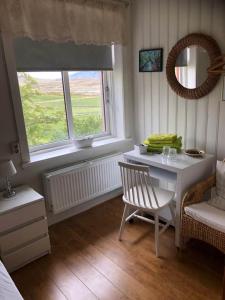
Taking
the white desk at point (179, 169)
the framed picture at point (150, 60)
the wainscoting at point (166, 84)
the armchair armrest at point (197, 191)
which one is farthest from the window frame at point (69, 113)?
the armchair armrest at point (197, 191)

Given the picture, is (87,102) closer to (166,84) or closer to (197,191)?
(166,84)

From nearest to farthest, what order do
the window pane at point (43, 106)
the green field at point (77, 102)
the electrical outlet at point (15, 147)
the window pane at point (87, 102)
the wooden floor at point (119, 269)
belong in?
the wooden floor at point (119, 269) < the electrical outlet at point (15, 147) < the window pane at point (43, 106) < the green field at point (77, 102) < the window pane at point (87, 102)

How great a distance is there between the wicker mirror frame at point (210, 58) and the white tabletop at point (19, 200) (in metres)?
1.66

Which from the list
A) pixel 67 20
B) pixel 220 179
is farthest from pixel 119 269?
pixel 67 20

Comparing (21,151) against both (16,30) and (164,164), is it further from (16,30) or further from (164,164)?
(164,164)

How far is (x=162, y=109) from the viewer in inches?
106

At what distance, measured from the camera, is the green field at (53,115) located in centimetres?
240

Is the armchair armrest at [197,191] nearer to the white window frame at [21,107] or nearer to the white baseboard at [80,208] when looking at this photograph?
the white baseboard at [80,208]

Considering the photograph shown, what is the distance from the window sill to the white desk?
537mm

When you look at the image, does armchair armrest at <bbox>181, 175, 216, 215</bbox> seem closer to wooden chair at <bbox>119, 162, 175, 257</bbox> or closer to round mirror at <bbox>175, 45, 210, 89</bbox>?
wooden chair at <bbox>119, 162, 175, 257</bbox>

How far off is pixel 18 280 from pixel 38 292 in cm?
22

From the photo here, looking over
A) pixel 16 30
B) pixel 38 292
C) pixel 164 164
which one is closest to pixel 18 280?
pixel 38 292

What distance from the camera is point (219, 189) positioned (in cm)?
203

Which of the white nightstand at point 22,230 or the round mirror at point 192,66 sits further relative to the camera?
the round mirror at point 192,66
